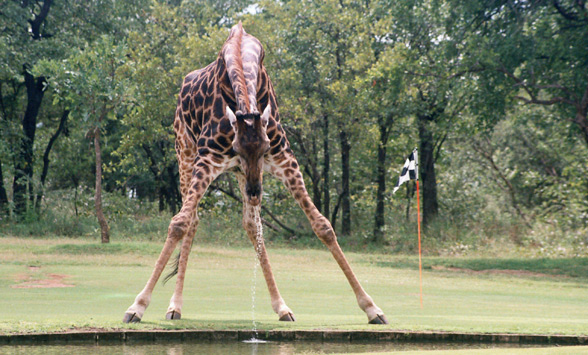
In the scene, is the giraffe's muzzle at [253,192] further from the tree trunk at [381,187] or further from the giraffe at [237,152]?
the tree trunk at [381,187]

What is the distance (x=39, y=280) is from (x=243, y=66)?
921 centimetres

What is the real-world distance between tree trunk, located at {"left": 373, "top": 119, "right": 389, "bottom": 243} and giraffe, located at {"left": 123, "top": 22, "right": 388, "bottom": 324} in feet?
73.9

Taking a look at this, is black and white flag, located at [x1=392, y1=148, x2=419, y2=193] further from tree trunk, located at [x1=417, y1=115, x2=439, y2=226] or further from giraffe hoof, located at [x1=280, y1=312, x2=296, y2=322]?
tree trunk, located at [x1=417, y1=115, x2=439, y2=226]

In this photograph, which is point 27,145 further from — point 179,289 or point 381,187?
point 179,289

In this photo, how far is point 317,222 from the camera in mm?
9773

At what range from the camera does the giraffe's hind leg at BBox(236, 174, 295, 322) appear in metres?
9.87

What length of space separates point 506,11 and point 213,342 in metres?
19.2

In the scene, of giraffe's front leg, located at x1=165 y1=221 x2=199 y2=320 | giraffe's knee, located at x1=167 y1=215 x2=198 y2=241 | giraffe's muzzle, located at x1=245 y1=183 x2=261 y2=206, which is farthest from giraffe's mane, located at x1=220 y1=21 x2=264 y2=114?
giraffe's front leg, located at x1=165 y1=221 x2=199 y2=320

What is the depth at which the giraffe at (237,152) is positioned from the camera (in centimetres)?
888

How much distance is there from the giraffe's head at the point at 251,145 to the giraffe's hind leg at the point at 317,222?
1.00m

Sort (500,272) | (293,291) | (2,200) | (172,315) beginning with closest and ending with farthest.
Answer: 1. (172,315)
2. (293,291)
3. (500,272)
4. (2,200)

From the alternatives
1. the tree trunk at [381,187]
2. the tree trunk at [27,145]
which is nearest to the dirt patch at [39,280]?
the tree trunk at [27,145]

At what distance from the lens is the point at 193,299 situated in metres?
13.3

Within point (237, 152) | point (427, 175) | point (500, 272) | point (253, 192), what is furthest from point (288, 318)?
point (427, 175)
